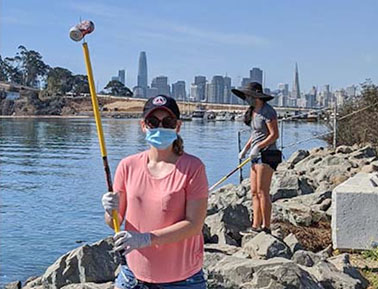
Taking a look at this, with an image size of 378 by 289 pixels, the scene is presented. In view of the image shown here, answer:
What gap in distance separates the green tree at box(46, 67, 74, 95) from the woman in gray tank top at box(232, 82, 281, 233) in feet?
423

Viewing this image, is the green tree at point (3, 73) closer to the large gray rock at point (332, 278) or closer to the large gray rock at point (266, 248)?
the large gray rock at point (266, 248)

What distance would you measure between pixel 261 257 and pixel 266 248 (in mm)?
104

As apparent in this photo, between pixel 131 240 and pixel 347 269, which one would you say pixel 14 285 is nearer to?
pixel 347 269

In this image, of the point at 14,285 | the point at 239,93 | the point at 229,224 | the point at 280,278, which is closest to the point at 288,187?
the point at 229,224

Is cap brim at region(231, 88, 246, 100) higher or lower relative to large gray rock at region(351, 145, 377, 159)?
higher

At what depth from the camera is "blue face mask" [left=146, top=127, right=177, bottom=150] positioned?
3.64 meters

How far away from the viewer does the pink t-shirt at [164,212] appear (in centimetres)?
354

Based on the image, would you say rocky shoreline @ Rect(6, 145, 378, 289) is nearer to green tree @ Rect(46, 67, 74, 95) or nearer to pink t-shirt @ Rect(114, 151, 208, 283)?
pink t-shirt @ Rect(114, 151, 208, 283)

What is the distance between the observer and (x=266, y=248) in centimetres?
642

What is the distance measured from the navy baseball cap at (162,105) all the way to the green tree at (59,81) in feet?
435

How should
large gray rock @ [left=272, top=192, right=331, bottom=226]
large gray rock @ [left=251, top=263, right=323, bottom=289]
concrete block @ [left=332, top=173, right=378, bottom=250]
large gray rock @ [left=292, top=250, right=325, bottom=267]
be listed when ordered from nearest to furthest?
large gray rock @ [left=251, top=263, right=323, bottom=289], large gray rock @ [left=292, top=250, right=325, bottom=267], concrete block @ [left=332, top=173, right=378, bottom=250], large gray rock @ [left=272, top=192, right=331, bottom=226]

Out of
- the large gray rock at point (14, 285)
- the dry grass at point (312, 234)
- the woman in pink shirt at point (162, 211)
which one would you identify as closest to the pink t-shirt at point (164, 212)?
the woman in pink shirt at point (162, 211)

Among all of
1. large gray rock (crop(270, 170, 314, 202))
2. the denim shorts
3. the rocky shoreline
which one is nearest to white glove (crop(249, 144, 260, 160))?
the rocky shoreline

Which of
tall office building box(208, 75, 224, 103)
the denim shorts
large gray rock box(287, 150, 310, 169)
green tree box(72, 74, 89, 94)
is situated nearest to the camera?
the denim shorts
